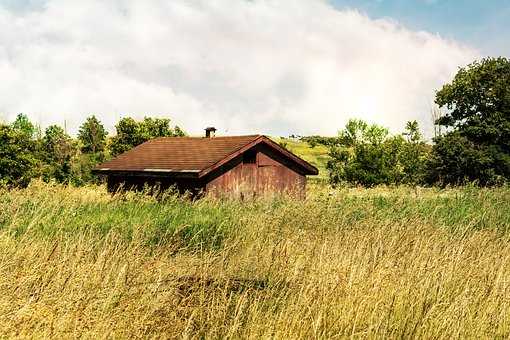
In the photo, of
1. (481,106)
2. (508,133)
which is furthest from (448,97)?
(508,133)

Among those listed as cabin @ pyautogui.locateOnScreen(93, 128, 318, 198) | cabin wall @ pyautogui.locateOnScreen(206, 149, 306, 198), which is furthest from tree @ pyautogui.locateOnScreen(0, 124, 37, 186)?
cabin wall @ pyautogui.locateOnScreen(206, 149, 306, 198)

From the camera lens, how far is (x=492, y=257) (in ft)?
22.1

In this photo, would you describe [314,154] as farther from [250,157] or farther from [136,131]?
[250,157]

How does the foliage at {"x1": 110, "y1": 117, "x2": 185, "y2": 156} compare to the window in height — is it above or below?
above

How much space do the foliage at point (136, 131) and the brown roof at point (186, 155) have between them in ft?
46.2

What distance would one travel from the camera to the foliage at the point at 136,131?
44719 mm

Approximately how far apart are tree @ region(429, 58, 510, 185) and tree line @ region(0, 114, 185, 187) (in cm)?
2233

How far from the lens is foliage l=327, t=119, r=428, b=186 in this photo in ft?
141

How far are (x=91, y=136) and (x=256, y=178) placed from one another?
99.8ft

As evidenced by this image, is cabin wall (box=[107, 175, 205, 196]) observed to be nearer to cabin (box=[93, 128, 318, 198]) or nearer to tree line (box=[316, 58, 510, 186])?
cabin (box=[93, 128, 318, 198])

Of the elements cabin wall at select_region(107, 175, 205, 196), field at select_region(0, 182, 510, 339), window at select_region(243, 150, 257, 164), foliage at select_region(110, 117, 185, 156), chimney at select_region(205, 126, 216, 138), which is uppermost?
foliage at select_region(110, 117, 185, 156)

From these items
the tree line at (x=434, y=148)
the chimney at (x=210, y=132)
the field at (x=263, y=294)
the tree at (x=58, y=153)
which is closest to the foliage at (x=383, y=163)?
the tree line at (x=434, y=148)

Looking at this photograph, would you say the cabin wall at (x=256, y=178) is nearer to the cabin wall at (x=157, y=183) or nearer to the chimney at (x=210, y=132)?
the cabin wall at (x=157, y=183)

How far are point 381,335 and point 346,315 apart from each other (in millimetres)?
315
